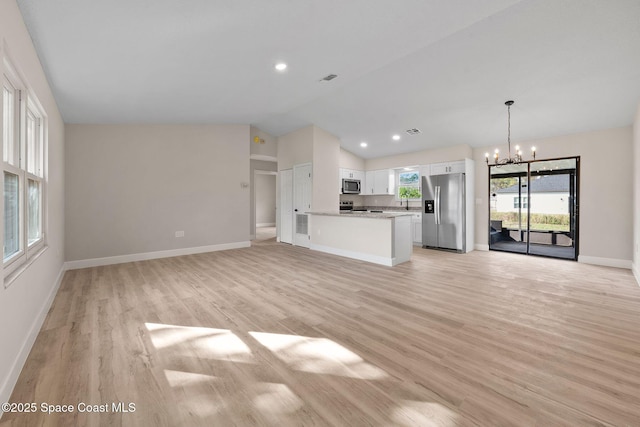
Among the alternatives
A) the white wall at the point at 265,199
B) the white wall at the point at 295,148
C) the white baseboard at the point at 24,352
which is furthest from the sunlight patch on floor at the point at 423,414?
the white wall at the point at 265,199

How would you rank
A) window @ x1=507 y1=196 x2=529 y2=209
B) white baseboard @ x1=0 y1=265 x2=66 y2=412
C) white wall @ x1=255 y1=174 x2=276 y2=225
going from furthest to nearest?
white wall @ x1=255 y1=174 x2=276 y2=225, window @ x1=507 y1=196 x2=529 y2=209, white baseboard @ x1=0 y1=265 x2=66 y2=412

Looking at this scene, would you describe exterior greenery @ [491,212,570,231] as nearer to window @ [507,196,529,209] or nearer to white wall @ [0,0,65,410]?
window @ [507,196,529,209]

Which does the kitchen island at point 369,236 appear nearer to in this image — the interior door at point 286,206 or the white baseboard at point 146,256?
the interior door at point 286,206

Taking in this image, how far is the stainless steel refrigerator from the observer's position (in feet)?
20.9

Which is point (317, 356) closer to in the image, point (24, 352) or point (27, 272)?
point (24, 352)

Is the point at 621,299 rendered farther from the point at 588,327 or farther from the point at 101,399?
the point at 101,399

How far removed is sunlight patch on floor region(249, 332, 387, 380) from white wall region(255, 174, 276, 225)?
9.41 meters

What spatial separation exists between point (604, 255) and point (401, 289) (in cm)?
428

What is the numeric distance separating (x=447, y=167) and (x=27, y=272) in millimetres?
7281

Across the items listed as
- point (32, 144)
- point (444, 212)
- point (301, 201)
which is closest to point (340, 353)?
point (32, 144)

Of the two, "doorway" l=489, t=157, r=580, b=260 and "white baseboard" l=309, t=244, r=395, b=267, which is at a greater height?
"doorway" l=489, t=157, r=580, b=260

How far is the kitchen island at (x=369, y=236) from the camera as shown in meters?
5.01

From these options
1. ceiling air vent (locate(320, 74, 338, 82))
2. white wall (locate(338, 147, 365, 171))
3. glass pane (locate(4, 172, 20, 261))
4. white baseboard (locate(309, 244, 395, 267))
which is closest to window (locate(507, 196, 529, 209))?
white baseboard (locate(309, 244, 395, 267))

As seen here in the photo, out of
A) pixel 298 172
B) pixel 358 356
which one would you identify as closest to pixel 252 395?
pixel 358 356
